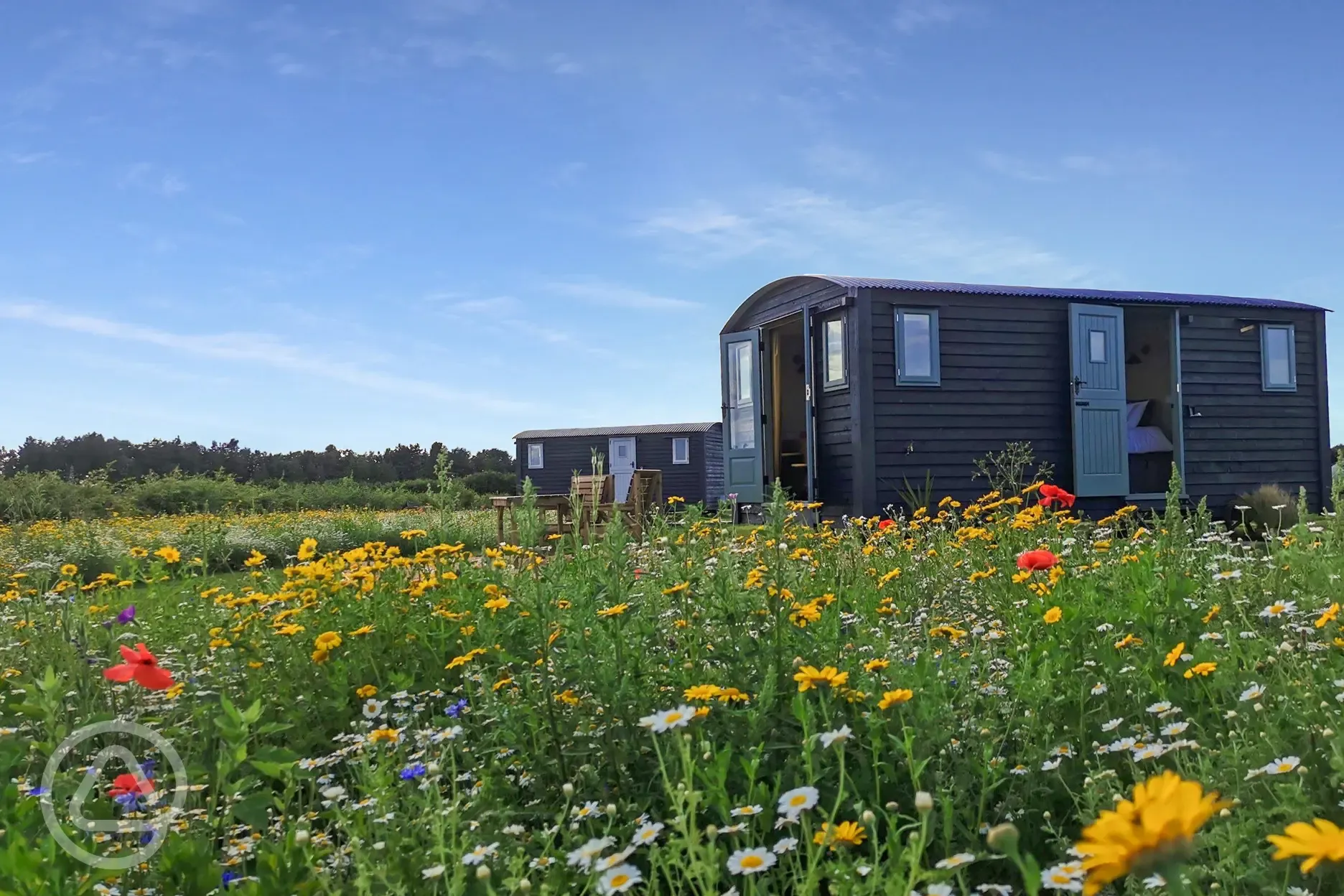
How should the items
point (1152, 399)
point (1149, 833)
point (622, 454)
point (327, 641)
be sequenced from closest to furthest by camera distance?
point (1149, 833)
point (327, 641)
point (1152, 399)
point (622, 454)

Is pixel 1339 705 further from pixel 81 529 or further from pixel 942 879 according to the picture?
pixel 81 529

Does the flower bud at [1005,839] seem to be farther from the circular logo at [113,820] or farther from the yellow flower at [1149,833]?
the circular logo at [113,820]

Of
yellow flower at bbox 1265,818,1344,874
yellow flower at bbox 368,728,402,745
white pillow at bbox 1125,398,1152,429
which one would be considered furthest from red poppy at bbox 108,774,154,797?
white pillow at bbox 1125,398,1152,429

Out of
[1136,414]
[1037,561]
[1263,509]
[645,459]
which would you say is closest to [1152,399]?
[1136,414]

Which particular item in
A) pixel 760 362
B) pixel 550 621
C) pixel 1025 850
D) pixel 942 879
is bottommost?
pixel 1025 850

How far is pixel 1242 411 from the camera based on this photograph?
1096cm

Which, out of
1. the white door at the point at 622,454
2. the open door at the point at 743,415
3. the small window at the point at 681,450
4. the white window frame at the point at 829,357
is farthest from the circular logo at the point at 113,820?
the white door at the point at 622,454

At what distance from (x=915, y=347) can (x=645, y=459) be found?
1971 centimetres

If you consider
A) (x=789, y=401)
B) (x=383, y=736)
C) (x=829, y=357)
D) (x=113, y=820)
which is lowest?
(x=113, y=820)

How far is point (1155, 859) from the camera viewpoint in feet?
1.90

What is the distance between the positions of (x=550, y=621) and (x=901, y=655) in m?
0.93

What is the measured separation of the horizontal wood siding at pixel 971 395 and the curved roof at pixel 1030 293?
0.30 ft

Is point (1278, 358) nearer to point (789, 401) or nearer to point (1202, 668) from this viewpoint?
point (789, 401)

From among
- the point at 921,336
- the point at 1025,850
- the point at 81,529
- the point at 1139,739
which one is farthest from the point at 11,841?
the point at 81,529
